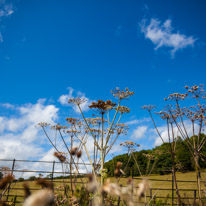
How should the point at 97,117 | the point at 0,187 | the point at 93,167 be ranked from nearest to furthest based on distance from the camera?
1. the point at 0,187
2. the point at 93,167
3. the point at 97,117

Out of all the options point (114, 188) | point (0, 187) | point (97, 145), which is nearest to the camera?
point (114, 188)

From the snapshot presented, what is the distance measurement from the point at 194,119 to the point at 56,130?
4.33 m

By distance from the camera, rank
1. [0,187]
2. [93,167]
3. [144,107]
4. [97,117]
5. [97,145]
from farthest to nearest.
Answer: [97,117]
[144,107]
[97,145]
[93,167]
[0,187]

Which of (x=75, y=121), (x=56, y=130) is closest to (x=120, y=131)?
(x=75, y=121)

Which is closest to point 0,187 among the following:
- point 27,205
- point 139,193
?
point 27,205

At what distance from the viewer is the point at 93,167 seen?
4.12m

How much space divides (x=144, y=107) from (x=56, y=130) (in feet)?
10.1

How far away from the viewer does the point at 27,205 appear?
1.84ft

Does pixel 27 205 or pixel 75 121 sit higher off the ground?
pixel 75 121

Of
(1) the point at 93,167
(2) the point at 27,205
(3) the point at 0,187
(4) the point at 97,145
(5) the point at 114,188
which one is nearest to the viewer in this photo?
(2) the point at 27,205

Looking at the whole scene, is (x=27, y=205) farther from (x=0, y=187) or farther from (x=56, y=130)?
(x=56, y=130)

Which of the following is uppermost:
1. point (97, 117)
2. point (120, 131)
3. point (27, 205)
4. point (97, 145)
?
point (97, 117)

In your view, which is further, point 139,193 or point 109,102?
point 109,102

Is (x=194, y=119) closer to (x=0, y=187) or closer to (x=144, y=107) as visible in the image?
(x=144, y=107)
